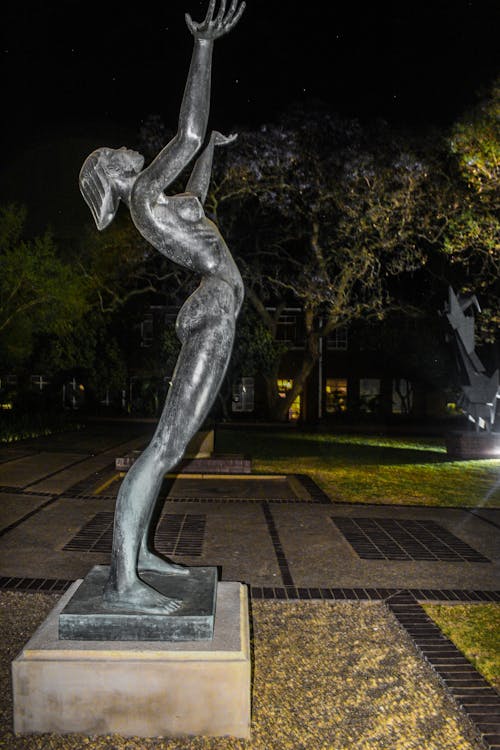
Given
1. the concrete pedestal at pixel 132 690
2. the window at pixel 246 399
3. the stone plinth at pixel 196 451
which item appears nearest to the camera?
the concrete pedestal at pixel 132 690

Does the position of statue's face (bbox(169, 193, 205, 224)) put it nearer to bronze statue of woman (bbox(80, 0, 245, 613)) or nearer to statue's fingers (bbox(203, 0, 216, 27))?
bronze statue of woman (bbox(80, 0, 245, 613))

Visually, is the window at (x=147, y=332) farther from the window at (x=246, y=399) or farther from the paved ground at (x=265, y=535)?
the paved ground at (x=265, y=535)

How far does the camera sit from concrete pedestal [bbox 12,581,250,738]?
10.4ft

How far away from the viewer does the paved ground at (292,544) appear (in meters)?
5.39

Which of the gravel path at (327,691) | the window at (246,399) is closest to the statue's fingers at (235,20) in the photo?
the gravel path at (327,691)

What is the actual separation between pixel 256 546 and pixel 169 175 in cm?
476

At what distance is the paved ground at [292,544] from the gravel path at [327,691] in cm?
19

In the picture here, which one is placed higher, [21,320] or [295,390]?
[21,320]

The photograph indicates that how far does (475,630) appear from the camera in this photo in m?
4.74

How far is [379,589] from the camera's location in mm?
5652

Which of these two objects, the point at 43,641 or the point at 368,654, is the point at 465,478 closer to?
the point at 368,654

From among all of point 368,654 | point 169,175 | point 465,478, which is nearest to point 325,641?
point 368,654

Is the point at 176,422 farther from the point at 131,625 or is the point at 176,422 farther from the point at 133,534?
the point at 131,625

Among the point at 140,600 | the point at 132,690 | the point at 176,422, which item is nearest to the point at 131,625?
the point at 140,600
